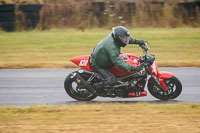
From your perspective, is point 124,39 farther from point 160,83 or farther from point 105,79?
point 160,83

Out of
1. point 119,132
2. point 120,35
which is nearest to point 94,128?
point 119,132

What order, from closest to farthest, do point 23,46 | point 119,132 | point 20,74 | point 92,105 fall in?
point 119,132 < point 92,105 < point 20,74 < point 23,46

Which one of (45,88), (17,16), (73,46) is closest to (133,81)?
(45,88)

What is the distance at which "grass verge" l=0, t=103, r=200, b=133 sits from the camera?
20.7ft

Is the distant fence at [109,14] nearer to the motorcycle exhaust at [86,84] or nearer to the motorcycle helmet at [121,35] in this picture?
the motorcycle exhaust at [86,84]

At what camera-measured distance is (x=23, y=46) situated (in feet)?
57.0

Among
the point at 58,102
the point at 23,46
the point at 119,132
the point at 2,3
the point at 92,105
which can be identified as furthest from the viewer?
the point at 2,3

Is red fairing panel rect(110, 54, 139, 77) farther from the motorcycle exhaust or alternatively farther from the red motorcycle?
the motorcycle exhaust

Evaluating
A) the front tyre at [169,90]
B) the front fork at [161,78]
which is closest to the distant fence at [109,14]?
the front tyre at [169,90]

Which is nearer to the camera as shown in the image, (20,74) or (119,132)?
(119,132)

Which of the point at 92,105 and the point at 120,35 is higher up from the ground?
the point at 120,35

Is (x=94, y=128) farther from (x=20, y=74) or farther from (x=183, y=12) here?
(x=183, y=12)

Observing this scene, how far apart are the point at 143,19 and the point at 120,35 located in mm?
13823

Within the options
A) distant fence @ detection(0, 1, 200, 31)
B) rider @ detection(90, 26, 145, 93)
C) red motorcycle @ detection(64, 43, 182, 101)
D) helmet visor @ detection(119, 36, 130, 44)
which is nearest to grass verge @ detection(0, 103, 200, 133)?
red motorcycle @ detection(64, 43, 182, 101)
